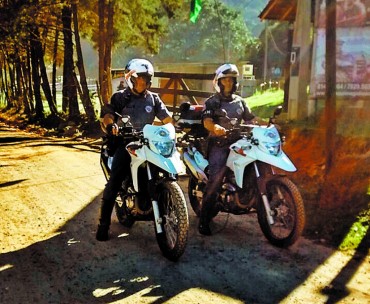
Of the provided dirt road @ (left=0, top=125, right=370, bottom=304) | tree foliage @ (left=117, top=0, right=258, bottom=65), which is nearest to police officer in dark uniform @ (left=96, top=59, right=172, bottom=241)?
dirt road @ (left=0, top=125, right=370, bottom=304)

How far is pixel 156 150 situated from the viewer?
17.7 ft

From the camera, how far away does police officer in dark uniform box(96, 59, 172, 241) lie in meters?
5.86

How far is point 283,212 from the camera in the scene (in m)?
5.60

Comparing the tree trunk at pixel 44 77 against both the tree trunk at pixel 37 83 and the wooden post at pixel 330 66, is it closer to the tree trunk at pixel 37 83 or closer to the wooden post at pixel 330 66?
the tree trunk at pixel 37 83

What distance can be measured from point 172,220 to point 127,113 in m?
1.56

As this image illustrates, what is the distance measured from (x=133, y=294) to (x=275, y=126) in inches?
101

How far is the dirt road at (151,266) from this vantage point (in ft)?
14.9

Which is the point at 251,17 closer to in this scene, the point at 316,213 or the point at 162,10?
the point at 162,10

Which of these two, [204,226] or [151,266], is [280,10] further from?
[151,266]

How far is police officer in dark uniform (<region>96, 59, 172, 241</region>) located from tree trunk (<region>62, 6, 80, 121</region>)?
47.6 ft

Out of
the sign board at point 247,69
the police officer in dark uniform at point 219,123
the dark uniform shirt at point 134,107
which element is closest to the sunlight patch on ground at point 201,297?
the police officer in dark uniform at point 219,123

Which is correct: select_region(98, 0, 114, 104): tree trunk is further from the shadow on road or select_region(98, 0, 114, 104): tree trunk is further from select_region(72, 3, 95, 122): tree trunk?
the shadow on road

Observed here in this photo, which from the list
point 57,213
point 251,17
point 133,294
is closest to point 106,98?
point 57,213

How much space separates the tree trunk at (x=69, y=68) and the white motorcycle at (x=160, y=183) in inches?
593
